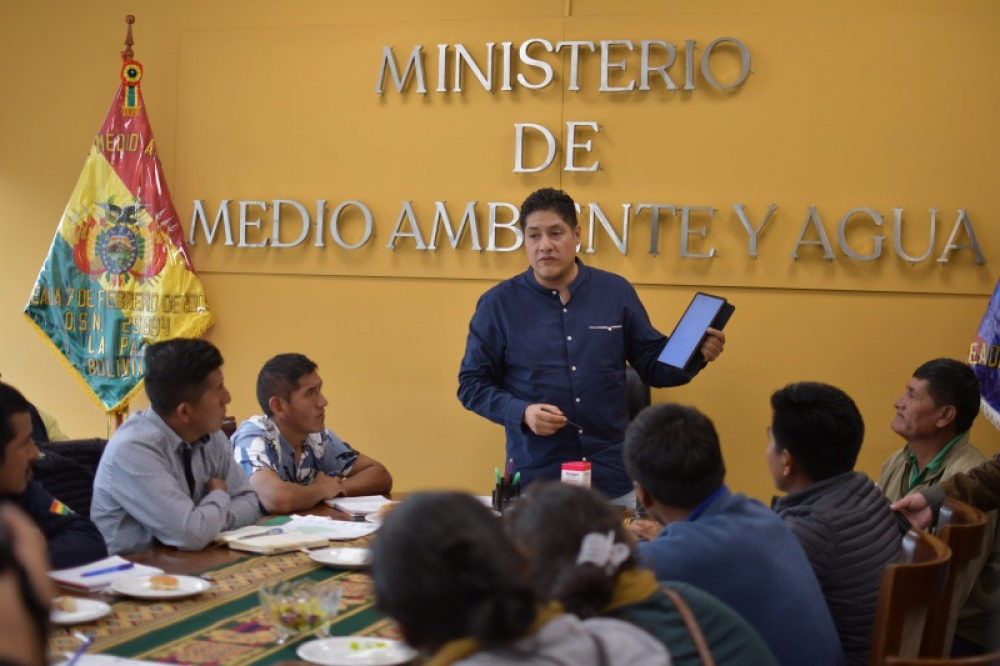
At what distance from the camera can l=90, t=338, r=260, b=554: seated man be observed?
2.97m

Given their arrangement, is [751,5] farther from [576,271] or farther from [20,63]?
[20,63]

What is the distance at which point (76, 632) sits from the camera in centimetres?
212

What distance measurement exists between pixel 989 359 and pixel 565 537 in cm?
308

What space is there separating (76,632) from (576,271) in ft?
7.74

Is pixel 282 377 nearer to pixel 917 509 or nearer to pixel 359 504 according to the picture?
pixel 359 504

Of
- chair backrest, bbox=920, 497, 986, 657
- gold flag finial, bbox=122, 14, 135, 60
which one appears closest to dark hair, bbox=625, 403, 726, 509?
chair backrest, bbox=920, 497, 986, 657

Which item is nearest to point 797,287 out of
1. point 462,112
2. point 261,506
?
point 462,112

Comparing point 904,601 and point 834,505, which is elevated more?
point 834,505

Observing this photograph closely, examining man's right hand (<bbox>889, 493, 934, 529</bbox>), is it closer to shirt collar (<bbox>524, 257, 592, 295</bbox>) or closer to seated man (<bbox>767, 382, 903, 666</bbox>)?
seated man (<bbox>767, 382, 903, 666</bbox>)

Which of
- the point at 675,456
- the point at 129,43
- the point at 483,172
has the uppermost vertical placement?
the point at 129,43

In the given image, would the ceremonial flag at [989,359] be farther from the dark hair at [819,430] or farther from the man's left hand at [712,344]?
the dark hair at [819,430]

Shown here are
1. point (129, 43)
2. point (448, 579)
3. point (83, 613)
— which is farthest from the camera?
point (129, 43)

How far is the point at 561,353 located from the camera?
3926mm

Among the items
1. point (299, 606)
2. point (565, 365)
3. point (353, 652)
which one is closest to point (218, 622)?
point (299, 606)
